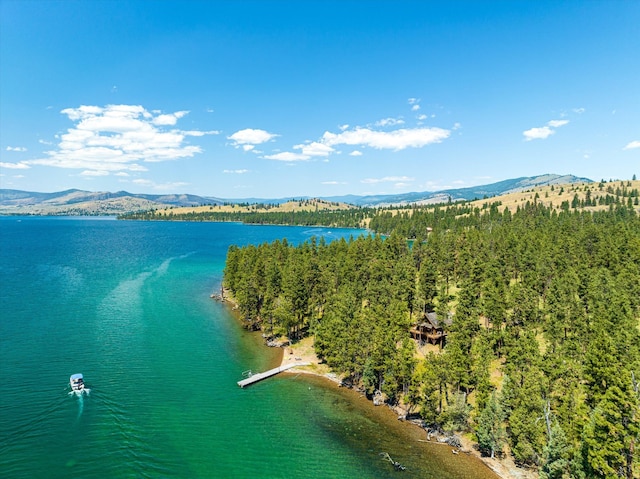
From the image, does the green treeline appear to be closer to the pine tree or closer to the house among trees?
the pine tree

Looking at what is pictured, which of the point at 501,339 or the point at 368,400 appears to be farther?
the point at 501,339

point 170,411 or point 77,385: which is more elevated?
point 77,385

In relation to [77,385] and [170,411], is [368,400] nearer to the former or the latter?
[170,411]

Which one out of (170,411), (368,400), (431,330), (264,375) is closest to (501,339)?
(431,330)

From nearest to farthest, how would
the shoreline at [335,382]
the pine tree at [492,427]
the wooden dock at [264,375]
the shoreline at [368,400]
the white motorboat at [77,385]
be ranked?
the shoreline at [368,400] → the shoreline at [335,382] → the pine tree at [492,427] → the white motorboat at [77,385] → the wooden dock at [264,375]

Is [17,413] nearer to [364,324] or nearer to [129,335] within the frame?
[129,335]

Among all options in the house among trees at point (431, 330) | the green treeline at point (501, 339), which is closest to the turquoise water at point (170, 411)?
the green treeline at point (501, 339)

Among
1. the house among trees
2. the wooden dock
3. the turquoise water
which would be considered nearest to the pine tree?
the turquoise water

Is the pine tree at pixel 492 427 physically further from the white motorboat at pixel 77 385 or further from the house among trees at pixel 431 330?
the white motorboat at pixel 77 385
